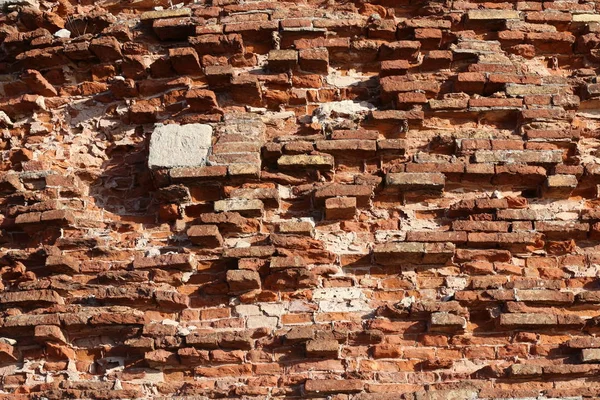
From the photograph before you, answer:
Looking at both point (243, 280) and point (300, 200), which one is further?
point (300, 200)

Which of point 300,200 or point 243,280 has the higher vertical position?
point 300,200

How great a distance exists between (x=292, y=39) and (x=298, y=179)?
1018 millimetres

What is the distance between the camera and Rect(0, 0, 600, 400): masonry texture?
3830 millimetres

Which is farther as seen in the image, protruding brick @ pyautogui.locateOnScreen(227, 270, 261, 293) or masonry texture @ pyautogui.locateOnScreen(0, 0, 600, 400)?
protruding brick @ pyautogui.locateOnScreen(227, 270, 261, 293)

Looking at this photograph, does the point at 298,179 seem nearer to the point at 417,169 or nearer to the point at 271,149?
the point at 271,149

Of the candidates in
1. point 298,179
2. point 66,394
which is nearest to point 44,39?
point 298,179

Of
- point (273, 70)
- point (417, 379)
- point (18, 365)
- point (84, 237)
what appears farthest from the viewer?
point (273, 70)

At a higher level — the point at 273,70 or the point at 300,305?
the point at 273,70

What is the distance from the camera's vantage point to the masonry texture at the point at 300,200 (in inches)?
151

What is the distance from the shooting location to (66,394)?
381 centimetres

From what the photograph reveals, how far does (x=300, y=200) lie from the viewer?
14.3ft

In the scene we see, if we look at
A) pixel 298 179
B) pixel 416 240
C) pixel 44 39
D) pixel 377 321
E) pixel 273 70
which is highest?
pixel 44 39

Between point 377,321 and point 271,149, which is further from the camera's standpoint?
point 271,149

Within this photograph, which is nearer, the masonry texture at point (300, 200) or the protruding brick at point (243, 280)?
the masonry texture at point (300, 200)
